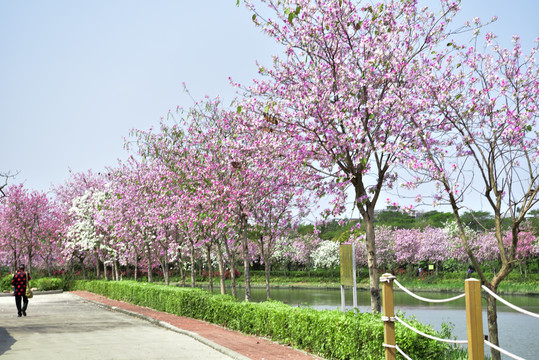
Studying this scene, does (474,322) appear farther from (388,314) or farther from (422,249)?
(422,249)

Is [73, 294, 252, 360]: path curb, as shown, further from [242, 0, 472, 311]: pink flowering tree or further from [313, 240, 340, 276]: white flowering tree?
[313, 240, 340, 276]: white flowering tree

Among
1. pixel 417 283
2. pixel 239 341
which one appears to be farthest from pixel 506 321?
pixel 417 283

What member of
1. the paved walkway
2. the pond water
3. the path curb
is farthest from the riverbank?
the paved walkway

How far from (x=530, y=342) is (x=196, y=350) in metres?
14.5

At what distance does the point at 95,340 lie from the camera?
13453 mm

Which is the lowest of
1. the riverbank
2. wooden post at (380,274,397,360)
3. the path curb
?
the riverbank

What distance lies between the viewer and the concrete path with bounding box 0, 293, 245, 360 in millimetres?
11188

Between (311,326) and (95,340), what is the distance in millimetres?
5147

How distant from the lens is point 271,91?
13.6 meters

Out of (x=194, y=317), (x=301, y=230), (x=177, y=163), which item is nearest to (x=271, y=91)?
(x=194, y=317)

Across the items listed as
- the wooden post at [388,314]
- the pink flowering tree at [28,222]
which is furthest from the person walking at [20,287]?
the pink flowering tree at [28,222]

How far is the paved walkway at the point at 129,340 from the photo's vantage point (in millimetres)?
11164

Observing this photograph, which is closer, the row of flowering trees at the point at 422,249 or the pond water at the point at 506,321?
the pond water at the point at 506,321

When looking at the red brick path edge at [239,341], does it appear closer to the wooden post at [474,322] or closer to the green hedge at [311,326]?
the green hedge at [311,326]
